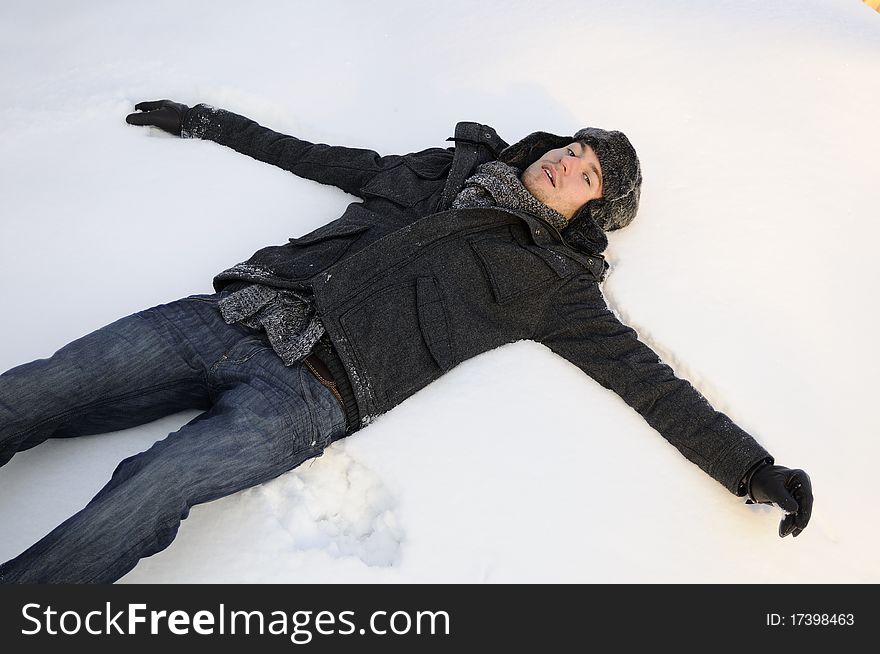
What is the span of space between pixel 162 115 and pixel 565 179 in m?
1.26

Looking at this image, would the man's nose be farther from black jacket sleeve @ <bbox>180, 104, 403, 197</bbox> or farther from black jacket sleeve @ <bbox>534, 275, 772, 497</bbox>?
black jacket sleeve @ <bbox>180, 104, 403, 197</bbox>

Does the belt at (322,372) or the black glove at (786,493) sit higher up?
the belt at (322,372)

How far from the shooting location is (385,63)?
9.18 ft

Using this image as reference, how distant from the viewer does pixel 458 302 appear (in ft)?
6.13

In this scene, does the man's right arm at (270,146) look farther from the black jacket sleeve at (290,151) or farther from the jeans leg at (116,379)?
the jeans leg at (116,379)

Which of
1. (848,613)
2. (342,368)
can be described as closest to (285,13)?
(342,368)

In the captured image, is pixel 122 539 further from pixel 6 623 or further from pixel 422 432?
pixel 422 432

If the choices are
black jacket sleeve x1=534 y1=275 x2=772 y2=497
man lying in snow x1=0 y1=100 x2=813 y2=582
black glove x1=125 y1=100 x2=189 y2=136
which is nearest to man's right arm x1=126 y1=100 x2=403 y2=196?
black glove x1=125 y1=100 x2=189 y2=136

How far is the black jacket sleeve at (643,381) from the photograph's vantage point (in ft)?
5.65

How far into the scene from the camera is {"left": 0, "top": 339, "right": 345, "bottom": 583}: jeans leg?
1409mm

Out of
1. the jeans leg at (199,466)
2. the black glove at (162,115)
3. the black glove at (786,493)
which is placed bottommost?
the black glove at (786,493)

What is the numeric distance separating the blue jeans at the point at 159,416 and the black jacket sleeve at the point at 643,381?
0.56 m

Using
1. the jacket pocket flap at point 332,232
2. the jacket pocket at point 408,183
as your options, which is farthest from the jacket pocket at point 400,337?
the jacket pocket at point 408,183

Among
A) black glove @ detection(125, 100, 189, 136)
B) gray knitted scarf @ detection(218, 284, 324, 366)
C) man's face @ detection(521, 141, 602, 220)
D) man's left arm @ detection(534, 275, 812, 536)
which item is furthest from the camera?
black glove @ detection(125, 100, 189, 136)
